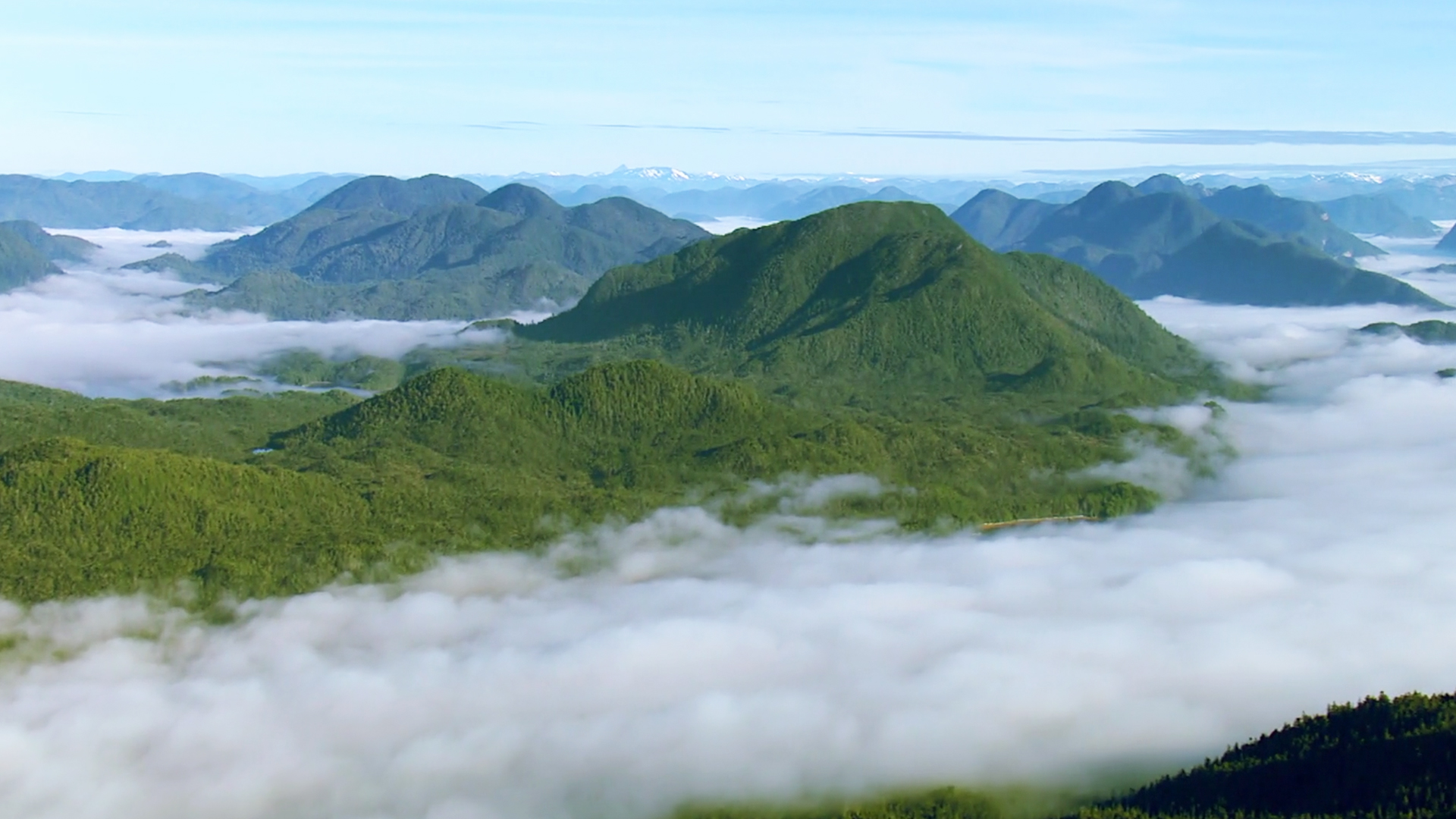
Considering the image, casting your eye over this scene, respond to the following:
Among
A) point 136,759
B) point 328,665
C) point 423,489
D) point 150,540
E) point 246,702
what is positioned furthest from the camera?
point 423,489

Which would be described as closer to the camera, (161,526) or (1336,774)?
(1336,774)

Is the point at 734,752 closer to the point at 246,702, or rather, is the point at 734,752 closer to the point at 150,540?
the point at 246,702

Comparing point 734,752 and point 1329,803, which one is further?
point 734,752

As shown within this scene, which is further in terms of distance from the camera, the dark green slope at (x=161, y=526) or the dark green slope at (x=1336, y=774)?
the dark green slope at (x=161, y=526)

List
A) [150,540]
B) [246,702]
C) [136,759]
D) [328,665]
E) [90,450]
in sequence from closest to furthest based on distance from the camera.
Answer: [136,759], [246,702], [328,665], [150,540], [90,450]

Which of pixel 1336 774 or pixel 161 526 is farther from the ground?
pixel 161 526

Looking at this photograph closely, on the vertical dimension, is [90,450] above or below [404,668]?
above

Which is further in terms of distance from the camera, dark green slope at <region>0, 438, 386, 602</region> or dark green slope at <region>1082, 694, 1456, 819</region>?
dark green slope at <region>0, 438, 386, 602</region>

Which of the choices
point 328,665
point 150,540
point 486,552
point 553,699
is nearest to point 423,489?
point 486,552
